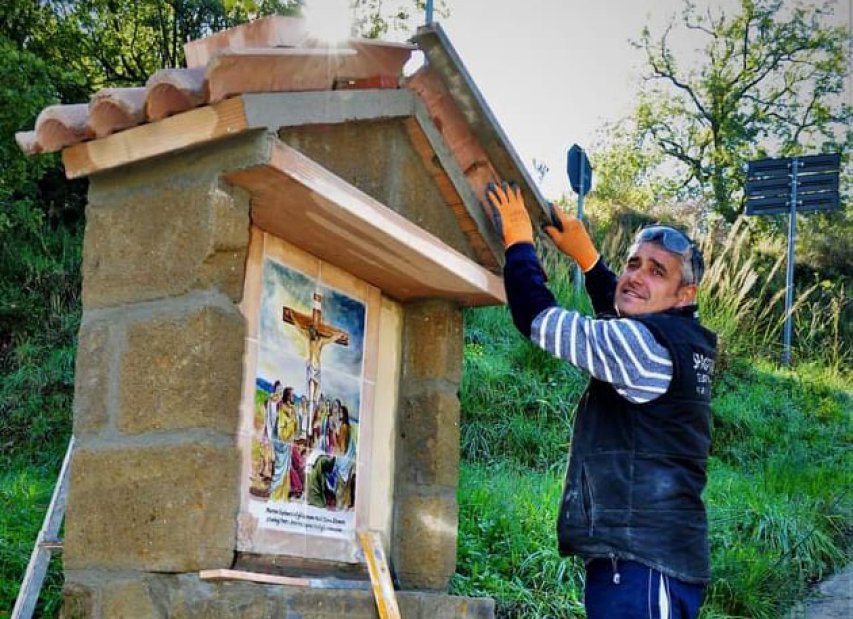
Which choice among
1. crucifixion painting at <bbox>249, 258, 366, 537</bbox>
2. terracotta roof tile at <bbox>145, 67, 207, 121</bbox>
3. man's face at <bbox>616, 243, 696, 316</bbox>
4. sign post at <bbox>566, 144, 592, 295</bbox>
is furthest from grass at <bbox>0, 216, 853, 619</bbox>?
terracotta roof tile at <bbox>145, 67, 207, 121</bbox>

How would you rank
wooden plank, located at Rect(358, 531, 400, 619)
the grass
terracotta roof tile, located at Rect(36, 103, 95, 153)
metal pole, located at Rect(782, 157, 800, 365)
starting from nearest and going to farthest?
terracotta roof tile, located at Rect(36, 103, 95, 153) < wooden plank, located at Rect(358, 531, 400, 619) < the grass < metal pole, located at Rect(782, 157, 800, 365)

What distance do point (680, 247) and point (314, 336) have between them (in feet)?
3.78

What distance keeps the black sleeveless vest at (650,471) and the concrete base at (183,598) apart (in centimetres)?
74

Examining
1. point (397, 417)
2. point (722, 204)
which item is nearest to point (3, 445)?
point (397, 417)

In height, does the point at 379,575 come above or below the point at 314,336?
below

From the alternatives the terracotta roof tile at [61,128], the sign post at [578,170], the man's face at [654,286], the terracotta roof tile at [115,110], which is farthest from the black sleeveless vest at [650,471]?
the sign post at [578,170]

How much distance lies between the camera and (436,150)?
3.48 meters

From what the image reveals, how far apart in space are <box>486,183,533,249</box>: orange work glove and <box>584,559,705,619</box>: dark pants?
3.34ft

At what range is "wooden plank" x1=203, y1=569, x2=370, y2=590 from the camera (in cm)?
271

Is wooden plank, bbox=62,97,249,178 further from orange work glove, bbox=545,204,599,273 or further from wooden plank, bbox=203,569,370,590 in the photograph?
orange work glove, bbox=545,204,599,273

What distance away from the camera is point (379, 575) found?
328 centimetres

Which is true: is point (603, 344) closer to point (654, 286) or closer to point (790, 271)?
point (654, 286)

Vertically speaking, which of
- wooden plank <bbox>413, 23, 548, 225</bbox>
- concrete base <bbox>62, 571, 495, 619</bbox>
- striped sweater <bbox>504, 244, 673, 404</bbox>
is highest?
wooden plank <bbox>413, 23, 548, 225</bbox>

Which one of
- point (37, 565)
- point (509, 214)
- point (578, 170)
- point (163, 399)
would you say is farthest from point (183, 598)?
point (578, 170)
